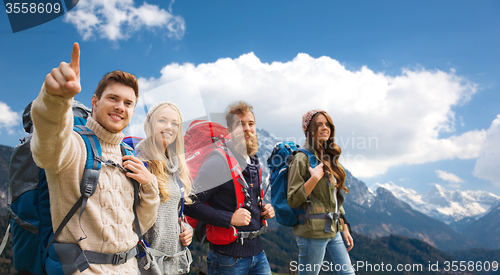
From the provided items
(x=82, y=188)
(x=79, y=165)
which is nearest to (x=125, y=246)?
(x=82, y=188)

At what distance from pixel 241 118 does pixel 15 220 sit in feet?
10.3

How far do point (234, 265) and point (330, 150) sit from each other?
10.1ft

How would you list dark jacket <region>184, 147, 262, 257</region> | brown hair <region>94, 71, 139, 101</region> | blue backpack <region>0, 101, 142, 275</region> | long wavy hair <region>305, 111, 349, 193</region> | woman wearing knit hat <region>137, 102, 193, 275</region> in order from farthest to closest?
long wavy hair <region>305, 111, 349, 193</region>
dark jacket <region>184, 147, 262, 257</region>
woman wearing knit hat <region>137, 102, 193, 275</region>
brown hair <region>94, 71, 139, 101</region>
blue backpack <region>0, 101, 142, 275</region>

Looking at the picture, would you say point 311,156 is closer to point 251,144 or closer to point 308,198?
point 308,198

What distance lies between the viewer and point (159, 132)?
149 inches

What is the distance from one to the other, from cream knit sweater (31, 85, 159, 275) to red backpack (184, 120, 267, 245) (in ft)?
4.40

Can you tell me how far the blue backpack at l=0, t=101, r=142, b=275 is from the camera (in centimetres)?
229

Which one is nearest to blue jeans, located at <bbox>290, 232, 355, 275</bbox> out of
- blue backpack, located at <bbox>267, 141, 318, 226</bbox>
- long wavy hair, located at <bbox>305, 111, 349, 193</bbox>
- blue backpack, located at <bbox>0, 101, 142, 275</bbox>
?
blue backpack, located at <bbox>267, 141, 318, 226</bbox>

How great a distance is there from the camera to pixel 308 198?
5.18 meters

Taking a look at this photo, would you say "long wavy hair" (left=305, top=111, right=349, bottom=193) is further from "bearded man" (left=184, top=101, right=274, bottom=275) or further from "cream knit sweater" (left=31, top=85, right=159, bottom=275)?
"cream knit sweater" (left=31, top=85, right=159, bottom=275)

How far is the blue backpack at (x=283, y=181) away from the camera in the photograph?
17.0ft

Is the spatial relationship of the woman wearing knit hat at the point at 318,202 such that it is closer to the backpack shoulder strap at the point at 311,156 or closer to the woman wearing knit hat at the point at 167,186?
the backpack shoulder strap at the point at 311,156

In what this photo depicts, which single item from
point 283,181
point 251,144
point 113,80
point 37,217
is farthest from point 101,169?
point 283,181

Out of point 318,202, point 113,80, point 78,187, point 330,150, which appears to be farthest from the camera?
point 330,150
